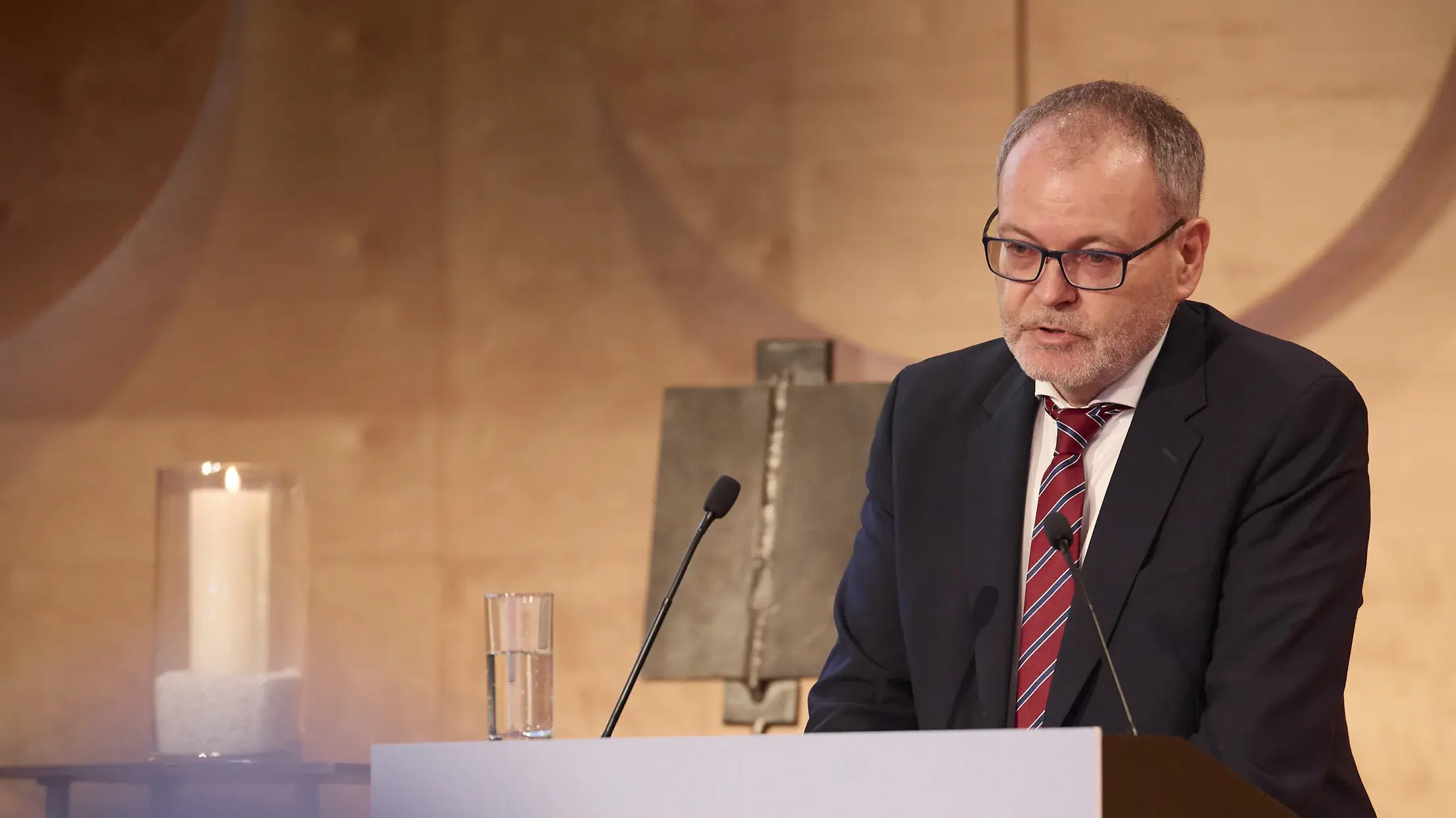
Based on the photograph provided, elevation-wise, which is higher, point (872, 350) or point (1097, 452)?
point (872, 350)

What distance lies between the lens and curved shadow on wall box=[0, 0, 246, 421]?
4051mm

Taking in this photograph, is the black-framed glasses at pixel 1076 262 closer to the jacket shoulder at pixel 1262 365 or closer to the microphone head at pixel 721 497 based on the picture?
the jacket shoulder at pixel 1262 365

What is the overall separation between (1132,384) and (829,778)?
107 cm

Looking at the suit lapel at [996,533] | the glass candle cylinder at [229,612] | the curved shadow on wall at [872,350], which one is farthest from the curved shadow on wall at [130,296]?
the suit lapel at [996,533]

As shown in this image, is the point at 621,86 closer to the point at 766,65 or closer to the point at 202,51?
the point at 766,65

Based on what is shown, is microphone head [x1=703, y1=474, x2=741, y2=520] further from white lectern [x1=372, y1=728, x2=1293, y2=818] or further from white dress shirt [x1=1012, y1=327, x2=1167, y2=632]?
white lectern [x1=372, y1=728, x2=1293, y2=818]

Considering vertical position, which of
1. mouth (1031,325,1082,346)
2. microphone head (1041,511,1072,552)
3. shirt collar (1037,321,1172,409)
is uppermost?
mouth (1031,325,1082,346)

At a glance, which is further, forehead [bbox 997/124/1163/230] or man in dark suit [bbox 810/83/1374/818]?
forehead [bbox 997/124/1163/230]

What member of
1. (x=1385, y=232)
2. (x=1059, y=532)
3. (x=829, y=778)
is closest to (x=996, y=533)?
(x=1059, y=532)

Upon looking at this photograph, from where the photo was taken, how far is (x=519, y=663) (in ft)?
7.91

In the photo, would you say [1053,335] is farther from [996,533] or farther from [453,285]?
[453,285]

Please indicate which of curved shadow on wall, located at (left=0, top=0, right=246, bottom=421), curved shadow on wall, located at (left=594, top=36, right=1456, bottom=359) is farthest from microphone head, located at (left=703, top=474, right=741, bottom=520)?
curved shadow on wall, located at (left=0, top=0, right=246, bottom=421)

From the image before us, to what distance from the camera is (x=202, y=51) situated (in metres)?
4.04

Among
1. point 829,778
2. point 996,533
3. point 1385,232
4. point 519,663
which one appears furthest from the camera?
point 1385,232
